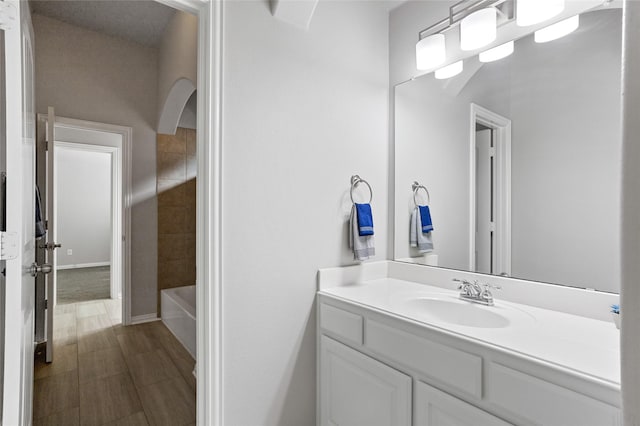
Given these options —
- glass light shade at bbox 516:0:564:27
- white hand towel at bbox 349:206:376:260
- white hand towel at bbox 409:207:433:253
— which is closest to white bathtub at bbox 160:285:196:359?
white hand towel at bbox 349:206:376:260

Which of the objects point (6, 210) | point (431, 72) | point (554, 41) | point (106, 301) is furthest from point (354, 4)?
point (106, 301)

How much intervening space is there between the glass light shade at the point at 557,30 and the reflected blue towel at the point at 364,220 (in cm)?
113

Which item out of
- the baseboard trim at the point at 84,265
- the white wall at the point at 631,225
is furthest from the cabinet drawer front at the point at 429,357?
the baseboard trim at the point at 84,265

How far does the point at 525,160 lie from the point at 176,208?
343 centimetres

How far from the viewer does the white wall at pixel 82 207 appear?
6.84m

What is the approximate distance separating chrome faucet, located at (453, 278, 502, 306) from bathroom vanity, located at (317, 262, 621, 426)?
42 millimetres

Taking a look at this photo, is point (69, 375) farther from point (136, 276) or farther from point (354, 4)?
point (354, 4)

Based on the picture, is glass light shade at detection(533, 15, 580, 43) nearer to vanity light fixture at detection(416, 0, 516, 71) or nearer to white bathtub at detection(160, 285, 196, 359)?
vanity light fixture at detection(416, 0, 516, 71)

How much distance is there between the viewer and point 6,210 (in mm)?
1034

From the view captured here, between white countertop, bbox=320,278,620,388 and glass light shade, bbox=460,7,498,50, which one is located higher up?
glass light shade, bbox=460,7,498,50

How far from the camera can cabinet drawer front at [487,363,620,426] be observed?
2.84ft

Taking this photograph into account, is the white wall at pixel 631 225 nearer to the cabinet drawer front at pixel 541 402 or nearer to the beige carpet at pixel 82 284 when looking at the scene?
the cabinet drawer front at pixel 541 402

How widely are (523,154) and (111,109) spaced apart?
11.6 ft

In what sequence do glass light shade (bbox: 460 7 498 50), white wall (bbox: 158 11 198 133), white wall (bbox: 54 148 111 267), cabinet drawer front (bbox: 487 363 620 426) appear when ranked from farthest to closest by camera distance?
white wall (bbox: 54 148 111 267) < white wall (bbox: 158 11 198 133) < glass light shade (bbox: 460 7 498 50) < cabinet drawer front (bbox: 487 363 620 426)
